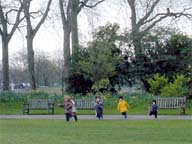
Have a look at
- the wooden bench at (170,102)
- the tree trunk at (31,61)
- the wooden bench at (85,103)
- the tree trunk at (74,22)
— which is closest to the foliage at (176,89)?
the wooden bench at (170,102)

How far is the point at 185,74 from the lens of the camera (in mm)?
47344

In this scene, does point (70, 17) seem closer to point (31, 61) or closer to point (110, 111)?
point (31, 61)

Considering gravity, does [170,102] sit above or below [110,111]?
above

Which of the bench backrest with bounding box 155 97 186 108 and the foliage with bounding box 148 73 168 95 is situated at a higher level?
the foliage with bounding box 148 73 168 95

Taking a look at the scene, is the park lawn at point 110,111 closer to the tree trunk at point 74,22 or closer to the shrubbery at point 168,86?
the shrubbery at point 168,86

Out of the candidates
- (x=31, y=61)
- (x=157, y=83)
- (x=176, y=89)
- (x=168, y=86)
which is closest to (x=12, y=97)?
(x=31, y=61)

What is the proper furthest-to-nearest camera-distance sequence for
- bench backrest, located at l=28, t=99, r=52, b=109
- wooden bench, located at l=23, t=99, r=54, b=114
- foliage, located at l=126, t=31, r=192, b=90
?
foliage, located at l=126, t=31, r=192, b=90
bench backrest, located at l=28, t=99, r=52, b=109
wooden bench, located at l=23, t=99, r=54, b=114

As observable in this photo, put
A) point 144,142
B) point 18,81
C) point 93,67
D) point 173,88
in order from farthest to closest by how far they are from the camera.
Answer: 1. point 18,81
2. point 93,67
3. point 173,88
4. point 144,142

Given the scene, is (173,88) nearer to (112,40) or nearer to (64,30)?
(112,40)

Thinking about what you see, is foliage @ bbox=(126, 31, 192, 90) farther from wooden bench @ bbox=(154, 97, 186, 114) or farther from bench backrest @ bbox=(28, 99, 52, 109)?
bench backrest @ bbox=(28, 99, 52, 109)

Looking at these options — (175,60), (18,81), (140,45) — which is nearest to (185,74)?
(175,60)

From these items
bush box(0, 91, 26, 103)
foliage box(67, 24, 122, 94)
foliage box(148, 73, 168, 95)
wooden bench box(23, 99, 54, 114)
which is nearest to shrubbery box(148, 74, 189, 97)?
foliage box(148, 73, 168, 95)

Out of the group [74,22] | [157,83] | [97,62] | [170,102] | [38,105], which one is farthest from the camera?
[74,22]

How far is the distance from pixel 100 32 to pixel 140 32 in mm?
3408
